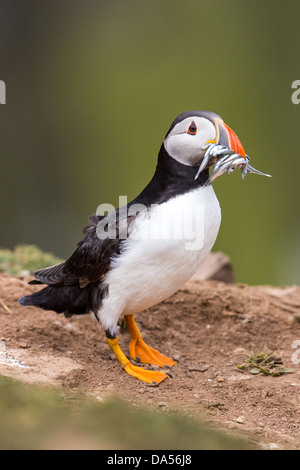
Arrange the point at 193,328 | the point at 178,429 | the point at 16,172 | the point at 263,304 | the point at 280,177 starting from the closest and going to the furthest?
the point at 178,429, the point at 193,328, the point at 263,304, the point at 280,177, the point at 16,172

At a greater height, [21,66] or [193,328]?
[21,66]

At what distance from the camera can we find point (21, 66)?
34.2 feet

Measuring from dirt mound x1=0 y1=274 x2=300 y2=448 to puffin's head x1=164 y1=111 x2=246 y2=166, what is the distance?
1.28m

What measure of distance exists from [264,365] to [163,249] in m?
1.06

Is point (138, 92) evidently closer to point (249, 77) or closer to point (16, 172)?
point (249, 77)

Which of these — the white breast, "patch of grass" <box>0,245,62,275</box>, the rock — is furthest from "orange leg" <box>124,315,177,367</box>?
"patch of grass" <box>0,245,62,275</box>

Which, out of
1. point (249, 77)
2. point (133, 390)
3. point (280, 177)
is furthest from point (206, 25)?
point (133, 390)

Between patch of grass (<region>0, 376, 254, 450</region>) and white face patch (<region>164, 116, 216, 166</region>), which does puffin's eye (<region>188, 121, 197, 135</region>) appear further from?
patch of grass (<region>0, 376, 254, 450</region>)

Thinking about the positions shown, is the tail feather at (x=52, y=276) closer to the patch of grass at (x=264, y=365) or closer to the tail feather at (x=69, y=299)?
the tail feather at (x=69, y=299)

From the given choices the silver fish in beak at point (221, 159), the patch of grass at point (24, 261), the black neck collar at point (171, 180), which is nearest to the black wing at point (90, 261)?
the black neck collar at point (171, 180)

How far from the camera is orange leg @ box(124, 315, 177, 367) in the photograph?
382 cm

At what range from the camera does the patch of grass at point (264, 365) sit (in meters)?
3.60

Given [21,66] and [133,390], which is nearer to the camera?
[133,390]

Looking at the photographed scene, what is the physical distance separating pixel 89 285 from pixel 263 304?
172 cm
